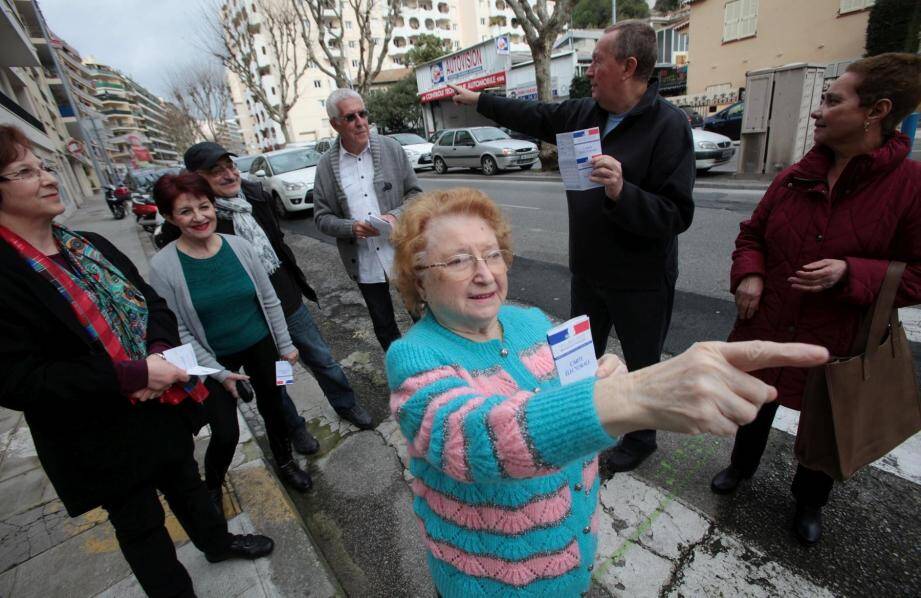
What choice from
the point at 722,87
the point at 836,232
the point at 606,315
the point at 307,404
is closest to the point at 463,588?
the point at 606,315

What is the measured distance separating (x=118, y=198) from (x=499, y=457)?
20798mm

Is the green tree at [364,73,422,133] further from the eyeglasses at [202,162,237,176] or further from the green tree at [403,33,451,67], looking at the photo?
the eyeglasses at [202,162,237,176]

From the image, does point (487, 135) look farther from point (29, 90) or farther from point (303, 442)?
point (29, 90)

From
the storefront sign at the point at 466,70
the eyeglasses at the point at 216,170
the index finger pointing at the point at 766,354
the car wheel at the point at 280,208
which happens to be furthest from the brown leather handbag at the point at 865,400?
the storefront sign at the point at 466,70

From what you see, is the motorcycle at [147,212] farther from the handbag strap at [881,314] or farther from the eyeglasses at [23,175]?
the handbag strap at [881,314]

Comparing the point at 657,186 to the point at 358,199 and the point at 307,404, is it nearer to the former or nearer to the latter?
the point at 358,199

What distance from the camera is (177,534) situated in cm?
232

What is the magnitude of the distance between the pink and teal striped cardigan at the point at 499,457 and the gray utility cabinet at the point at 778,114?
10.7 metres

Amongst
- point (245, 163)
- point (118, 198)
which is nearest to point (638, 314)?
point (245, 163)

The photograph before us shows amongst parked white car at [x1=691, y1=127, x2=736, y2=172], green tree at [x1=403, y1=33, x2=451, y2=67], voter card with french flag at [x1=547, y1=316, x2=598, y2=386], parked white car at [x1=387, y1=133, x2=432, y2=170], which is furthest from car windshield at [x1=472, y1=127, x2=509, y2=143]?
green tree at [x1=403, y1=33, x2=451, y2=67]

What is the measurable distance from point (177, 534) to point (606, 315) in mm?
2538

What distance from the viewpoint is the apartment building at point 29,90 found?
15578 mm

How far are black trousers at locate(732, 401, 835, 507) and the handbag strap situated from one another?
0.49 metres

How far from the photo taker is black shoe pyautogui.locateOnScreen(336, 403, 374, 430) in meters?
3.13
